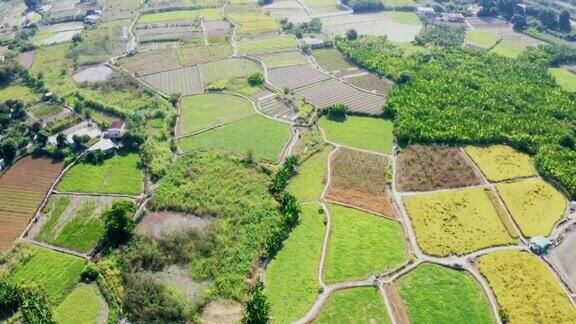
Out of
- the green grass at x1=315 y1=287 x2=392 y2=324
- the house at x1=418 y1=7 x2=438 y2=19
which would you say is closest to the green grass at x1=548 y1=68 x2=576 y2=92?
the house at x1=418 y1=7 x2=438 y2=19

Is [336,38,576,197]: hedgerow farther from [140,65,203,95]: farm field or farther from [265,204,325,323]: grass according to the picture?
[140,65,203,95]: farm field

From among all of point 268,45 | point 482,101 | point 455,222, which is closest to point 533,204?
point 455,222

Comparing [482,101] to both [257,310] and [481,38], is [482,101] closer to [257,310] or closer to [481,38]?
[481,38]

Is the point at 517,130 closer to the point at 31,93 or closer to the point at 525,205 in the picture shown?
the point at 525,205

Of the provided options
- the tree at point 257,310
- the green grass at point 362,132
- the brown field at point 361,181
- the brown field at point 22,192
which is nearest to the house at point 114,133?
the brown field at point 22,192

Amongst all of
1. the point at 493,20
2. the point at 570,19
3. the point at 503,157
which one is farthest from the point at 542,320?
the point at 570,19

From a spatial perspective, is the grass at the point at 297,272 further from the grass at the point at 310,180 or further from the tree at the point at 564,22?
the tree at the point at 564,22
